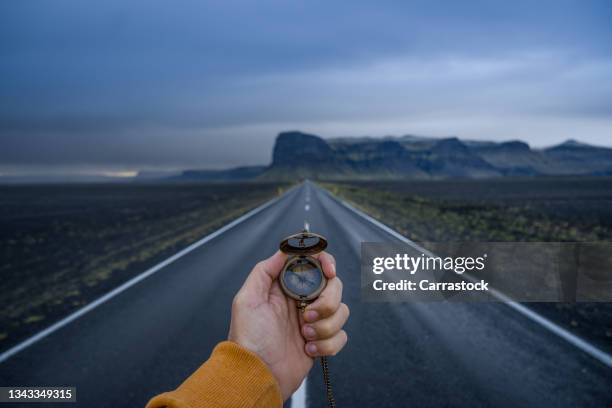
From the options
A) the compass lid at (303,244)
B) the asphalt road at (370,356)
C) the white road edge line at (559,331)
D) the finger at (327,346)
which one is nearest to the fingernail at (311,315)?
the finger at (327,346)

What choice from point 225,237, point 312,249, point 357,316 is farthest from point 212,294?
point 225,237

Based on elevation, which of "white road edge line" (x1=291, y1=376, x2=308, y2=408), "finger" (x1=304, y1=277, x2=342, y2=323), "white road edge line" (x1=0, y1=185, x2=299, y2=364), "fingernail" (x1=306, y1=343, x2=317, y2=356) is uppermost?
"finger" (x1=304, y1=277, x2=342, y2=323)

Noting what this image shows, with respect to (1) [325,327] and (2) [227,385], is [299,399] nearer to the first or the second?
(1) [325,327]

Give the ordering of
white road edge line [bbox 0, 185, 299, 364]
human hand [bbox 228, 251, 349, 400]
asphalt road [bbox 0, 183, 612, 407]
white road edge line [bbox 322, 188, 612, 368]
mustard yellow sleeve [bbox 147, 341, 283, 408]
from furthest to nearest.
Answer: white road edge line [bbox 0, 185, 299, 364] → white road edge line [bbox 322, 188, 612, 368] → asphalt road [bbox 0, 183, 612, 407] → human hand [bbox 228, 251, 349, 400] → mustard yellow sleeve [bbox 147, 341, 283, 408]

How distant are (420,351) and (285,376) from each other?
10.1 ft

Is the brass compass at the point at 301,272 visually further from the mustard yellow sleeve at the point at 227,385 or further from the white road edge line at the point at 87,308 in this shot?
the white road edge line at the point at 87,308

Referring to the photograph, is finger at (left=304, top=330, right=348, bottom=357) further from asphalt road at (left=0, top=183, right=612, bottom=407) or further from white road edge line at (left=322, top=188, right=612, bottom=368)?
white road edge line at (left=322, top=188, right=612, bottom=368)

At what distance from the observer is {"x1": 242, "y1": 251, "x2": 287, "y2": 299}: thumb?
7.34 ft

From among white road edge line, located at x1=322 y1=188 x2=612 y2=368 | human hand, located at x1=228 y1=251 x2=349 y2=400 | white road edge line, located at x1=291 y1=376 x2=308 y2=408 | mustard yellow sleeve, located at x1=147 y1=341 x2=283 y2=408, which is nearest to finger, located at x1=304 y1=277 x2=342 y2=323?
human hand, located at x1=228 y1=251 x2=349 y2=400

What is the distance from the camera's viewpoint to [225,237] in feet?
44.8

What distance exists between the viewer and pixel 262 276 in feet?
7.43

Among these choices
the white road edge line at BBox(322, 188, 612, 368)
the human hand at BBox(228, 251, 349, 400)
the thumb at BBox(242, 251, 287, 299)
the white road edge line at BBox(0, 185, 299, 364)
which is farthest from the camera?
the white road edge line at BBox(0, 185, 299, 364)

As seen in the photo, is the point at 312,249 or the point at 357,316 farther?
the point at 357,316

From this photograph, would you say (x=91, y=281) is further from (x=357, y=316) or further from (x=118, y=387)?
(x=357, y=316)
